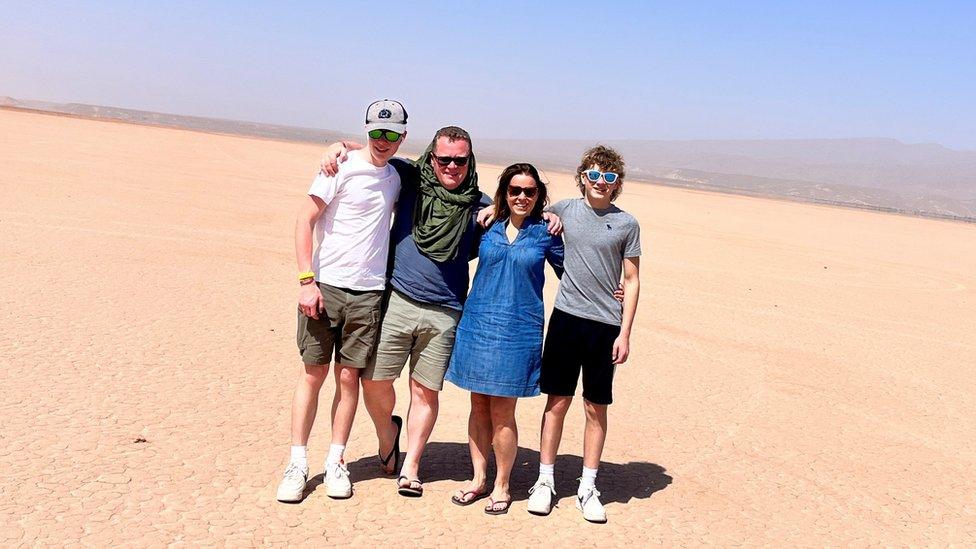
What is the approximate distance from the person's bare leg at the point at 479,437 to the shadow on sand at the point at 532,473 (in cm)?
32

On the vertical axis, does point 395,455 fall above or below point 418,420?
below

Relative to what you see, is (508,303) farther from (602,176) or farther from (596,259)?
(602,176)

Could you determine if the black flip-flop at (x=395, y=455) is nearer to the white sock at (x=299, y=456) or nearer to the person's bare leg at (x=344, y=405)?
the person's bare leg at (x=344, y=405)

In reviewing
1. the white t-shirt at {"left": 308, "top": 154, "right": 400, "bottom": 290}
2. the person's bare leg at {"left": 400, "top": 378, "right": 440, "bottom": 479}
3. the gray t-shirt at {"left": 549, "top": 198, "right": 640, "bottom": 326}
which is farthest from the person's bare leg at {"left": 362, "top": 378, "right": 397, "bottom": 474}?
the gray t-shirt at {"left": 549, "top": 198, "right": 640, "bottom": 326}

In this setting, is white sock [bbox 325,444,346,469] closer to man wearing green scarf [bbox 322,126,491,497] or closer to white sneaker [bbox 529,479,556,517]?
man wearing green scarf [bbox 322,126,491,497]

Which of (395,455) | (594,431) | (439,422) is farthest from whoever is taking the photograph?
(439,422)

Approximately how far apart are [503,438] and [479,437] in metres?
0.16

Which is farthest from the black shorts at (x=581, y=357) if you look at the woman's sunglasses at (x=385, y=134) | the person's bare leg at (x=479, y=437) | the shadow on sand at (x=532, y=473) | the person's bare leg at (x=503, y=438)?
the woman's sunglasses at (x=385, y=134)

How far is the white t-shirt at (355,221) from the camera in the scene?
4211 millimetres

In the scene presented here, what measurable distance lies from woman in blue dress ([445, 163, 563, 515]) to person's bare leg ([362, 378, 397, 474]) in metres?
0.40

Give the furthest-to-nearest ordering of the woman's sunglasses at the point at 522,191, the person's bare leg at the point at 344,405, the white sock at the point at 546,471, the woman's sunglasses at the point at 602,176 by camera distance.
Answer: the white sock at the point at 546,471 < the person's bare leg at the point at 344,405 < the woman's sunglasses at the point at 602,176 < the woman's sunglasses at the point at 522,191

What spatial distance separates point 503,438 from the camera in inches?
171

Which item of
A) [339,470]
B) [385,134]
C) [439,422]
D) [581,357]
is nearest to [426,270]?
[385,134]

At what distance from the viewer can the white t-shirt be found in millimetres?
4211
